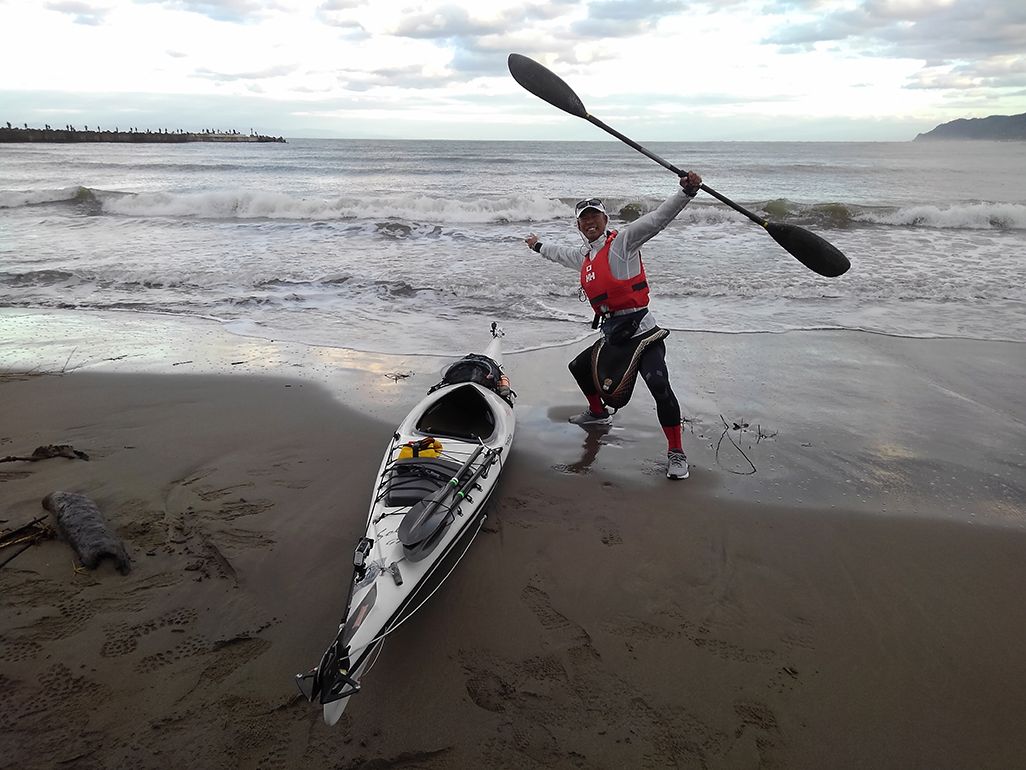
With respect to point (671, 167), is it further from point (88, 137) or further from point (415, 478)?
point (88, 137)

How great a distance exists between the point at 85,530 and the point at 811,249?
16.3 ft

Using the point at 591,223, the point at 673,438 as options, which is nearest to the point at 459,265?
the point at 591,223

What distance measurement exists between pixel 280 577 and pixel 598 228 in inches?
119

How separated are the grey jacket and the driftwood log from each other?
3296 millimetres

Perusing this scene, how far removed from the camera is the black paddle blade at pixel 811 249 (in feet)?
15.3

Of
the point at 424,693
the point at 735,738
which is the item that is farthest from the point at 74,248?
the point at 735,738

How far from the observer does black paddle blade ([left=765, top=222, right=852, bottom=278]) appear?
184 inches

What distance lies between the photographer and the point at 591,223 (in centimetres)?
445

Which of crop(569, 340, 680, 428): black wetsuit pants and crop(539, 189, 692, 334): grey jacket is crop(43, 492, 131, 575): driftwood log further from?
crop(539, 189, 692, 334): grey jacket

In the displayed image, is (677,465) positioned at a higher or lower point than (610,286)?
lower

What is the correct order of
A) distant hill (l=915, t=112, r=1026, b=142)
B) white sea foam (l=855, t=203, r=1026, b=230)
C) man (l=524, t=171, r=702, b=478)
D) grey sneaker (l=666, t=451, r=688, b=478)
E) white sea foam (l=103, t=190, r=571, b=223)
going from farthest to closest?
distant hill (l=915, t=112, r=1026, b=142) → white sea foam (l=103, t=190, r=571, b=223) → white sea foam (l=855, t=203, r=1026, b=230) → man (l=524, t=171, r=702, b=478) → grey sneaker (l=666, t=451, r=688, b=478)

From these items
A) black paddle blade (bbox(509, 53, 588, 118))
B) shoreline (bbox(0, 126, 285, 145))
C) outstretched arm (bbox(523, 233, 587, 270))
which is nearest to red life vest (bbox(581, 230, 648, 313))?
outstretched arm (bbox(523, 233, 587, 270))

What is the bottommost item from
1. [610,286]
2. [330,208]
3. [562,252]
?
[330,208]

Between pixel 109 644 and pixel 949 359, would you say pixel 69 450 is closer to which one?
pixel 109 644
